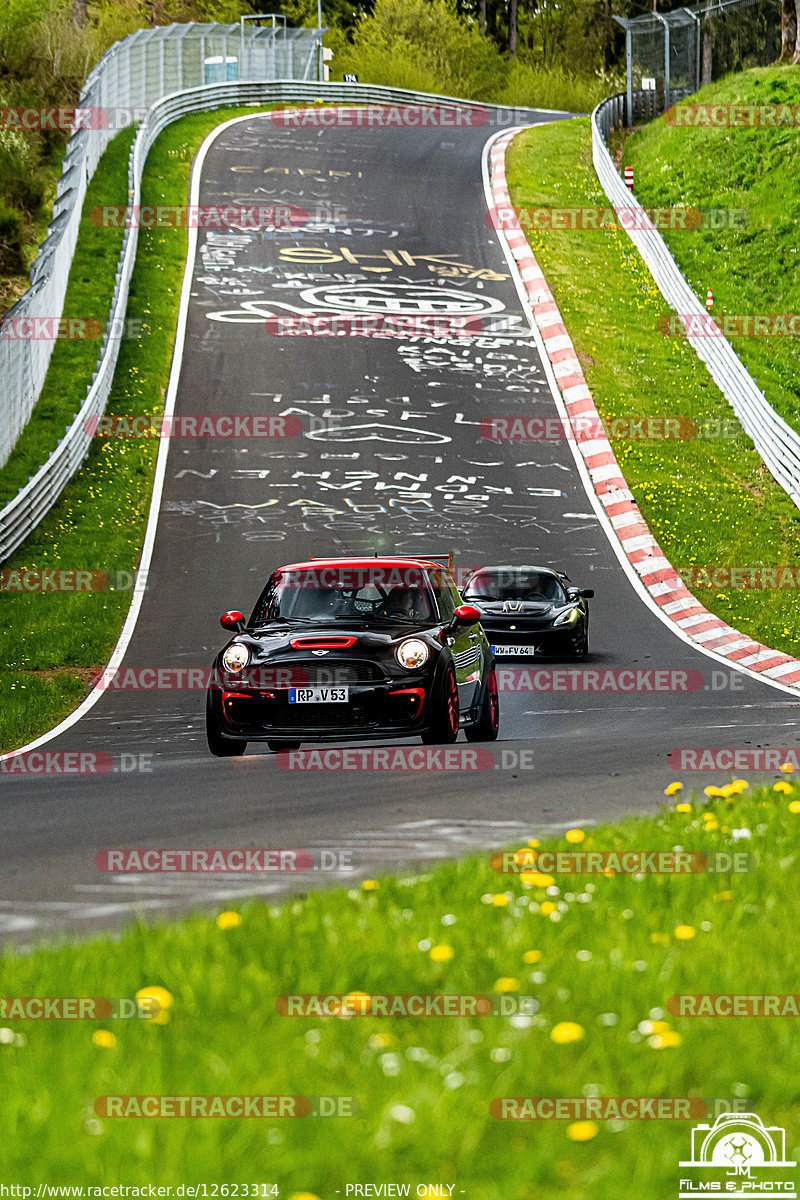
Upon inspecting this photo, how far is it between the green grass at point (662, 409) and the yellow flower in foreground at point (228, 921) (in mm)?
13367

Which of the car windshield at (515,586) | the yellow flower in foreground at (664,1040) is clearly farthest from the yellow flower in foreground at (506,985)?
the car windshield at (515,586)

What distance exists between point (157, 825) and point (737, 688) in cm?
831

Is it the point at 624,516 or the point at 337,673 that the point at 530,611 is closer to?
the point at 624,516

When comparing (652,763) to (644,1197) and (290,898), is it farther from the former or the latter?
(644,1197)

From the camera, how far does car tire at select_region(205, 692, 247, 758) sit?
10.7m

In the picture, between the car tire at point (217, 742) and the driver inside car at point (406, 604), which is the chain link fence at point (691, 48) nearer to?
the driver inside car at point (406, 604)

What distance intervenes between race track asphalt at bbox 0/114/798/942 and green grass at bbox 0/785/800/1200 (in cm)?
100

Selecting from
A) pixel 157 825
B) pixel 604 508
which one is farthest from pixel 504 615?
pixel 157 825

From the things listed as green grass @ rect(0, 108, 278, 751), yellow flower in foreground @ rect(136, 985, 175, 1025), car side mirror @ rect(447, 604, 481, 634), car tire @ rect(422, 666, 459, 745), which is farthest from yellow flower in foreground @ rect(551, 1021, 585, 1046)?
green grass @ rect(0, 108, 278, 751)

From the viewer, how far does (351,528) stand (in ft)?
75.2

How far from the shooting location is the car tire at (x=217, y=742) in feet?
35.0

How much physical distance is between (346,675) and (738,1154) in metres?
7.24

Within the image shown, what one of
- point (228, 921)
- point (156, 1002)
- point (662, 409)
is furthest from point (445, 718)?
point (662, 409)

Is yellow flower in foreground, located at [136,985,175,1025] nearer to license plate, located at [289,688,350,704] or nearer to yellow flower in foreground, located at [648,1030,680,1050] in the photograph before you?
yellow flower in foreground, located at [648,1030,680,1050]
